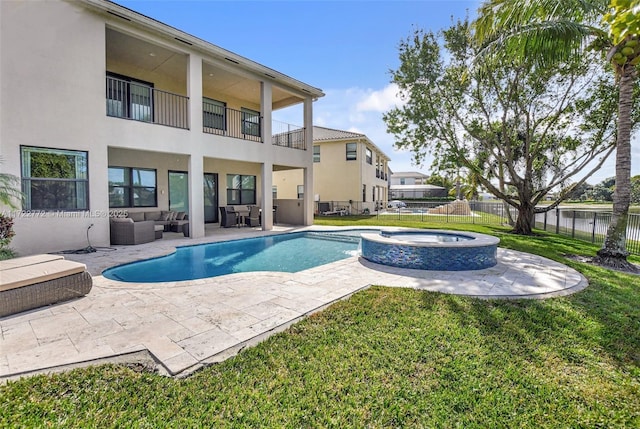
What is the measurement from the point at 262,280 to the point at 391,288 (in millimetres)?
2621

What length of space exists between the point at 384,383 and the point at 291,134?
1592cm

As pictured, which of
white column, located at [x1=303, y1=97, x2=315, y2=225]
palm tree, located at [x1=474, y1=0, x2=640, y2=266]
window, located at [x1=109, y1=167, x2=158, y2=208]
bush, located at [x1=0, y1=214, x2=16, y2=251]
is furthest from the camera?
white column, located at [x1=303, y1=97, x2=315, y2=225]

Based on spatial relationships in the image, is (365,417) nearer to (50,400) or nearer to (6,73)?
(50,400)

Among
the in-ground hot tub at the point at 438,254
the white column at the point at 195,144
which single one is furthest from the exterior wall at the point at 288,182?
the in-ground hot tub at the point at 438,254

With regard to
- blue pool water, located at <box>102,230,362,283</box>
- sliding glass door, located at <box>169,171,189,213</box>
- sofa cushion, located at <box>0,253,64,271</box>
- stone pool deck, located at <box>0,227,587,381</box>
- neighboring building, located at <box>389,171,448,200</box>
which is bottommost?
blue pool water, located at <box>102,230,362,283</box>

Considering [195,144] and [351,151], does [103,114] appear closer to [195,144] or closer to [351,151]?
[195,144]

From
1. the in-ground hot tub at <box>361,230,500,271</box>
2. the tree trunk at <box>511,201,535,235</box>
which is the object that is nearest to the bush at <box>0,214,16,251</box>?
the in-ground hot tub at <box>361,230,500,271</box>

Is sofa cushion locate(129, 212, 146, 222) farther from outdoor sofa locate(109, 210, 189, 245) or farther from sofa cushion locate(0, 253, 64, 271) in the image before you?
sofa cushion locate(0, 253, 64, 271)

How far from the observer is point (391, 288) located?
5.84m

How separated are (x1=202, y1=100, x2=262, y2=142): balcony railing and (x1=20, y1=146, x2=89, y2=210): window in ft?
21.6

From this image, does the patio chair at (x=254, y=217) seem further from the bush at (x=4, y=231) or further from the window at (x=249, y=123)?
the bush at (x=4, y=231)

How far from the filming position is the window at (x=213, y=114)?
1530cm

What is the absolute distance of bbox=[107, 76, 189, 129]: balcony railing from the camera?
464 inches

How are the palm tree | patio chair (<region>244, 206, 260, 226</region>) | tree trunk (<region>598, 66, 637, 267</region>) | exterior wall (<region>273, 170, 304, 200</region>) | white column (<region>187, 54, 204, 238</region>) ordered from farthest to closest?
exterior wall (<region>273, 170, 304, 200</region>) → patio chair (<region>244, 206, 260, 226</region>) → white column (<region>187, 54, 204, 238</region>) → tree trunk (<region>598, 66, 637, 267</region>) → the palm tree
